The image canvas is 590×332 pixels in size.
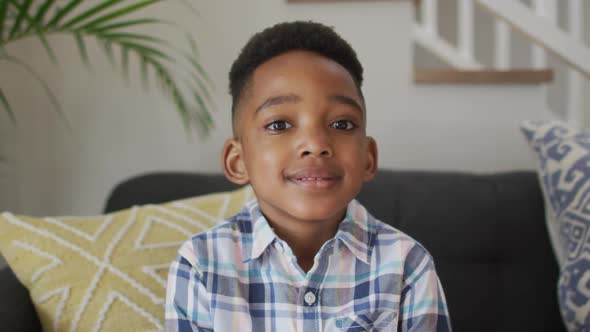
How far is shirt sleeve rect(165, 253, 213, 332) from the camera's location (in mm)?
788

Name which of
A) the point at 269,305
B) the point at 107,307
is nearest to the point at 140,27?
the point at 107,307

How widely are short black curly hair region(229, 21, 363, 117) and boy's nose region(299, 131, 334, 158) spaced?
133 mm

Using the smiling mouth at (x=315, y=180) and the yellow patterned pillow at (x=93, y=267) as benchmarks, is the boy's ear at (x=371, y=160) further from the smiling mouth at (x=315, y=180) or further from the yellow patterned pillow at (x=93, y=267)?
the yellow patterned pillow at (x=93, y=267)

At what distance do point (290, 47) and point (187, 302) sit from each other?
0.41 meters

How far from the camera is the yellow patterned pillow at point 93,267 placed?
0.88 m

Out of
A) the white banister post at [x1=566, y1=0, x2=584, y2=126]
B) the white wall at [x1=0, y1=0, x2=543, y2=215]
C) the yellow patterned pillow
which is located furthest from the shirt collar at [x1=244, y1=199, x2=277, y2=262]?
the white banister post at [x1=566, y1=0, x2=584, y2=126]

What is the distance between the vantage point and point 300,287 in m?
0.79

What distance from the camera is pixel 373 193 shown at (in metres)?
1.29

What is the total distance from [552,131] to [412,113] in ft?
1.60

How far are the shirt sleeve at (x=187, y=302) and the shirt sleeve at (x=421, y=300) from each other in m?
0.29

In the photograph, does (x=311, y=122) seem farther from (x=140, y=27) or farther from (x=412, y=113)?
(x=140, y=27)

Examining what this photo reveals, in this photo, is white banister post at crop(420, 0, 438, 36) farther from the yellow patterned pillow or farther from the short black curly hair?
the yellow patterned pillow

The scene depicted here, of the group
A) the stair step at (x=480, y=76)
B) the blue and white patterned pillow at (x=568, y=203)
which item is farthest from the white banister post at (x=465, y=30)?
the blue and white patterned pillow at (x=568, y=203)

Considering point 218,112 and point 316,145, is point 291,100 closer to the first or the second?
point 316,145
